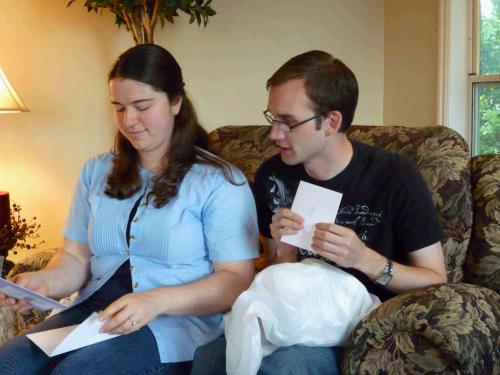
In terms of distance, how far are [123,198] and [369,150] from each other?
0.63 meters

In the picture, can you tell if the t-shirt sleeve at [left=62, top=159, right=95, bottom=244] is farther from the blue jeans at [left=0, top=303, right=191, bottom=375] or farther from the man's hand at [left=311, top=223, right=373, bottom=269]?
the man's hand at [left=311, top=223, right=373, bottom=269]

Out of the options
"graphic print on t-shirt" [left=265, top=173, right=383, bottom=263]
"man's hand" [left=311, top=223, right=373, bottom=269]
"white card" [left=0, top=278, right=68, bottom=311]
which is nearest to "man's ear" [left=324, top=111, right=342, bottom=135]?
"graphic print on t-shirt" [left=265, top=173, right=383, bottom=263]

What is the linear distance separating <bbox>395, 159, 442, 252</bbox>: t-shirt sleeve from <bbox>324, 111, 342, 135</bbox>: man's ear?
0.19 m

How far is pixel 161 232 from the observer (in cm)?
141

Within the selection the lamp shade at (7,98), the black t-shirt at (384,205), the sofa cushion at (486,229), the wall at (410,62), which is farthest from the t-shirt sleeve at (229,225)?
the wall at (410,62)

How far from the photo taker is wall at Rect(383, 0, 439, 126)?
2.52 meters

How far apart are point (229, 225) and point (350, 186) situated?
309 millimetres

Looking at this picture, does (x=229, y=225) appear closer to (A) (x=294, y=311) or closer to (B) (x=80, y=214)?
(A) (x=294, y=311)

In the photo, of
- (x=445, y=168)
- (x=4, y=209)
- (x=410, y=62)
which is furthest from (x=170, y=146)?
(x=410, y=62)

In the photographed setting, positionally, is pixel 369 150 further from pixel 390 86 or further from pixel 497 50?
pixel 390 86

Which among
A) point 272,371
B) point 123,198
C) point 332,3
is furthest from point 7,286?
point 332,3

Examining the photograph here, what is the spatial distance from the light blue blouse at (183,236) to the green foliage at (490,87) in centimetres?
132

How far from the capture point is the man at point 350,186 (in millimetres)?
1290

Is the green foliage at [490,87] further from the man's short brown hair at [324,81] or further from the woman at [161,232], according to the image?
the woman at [161,232]
